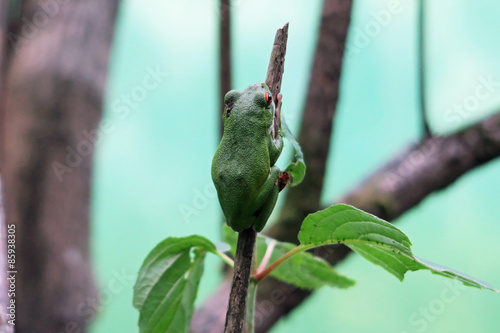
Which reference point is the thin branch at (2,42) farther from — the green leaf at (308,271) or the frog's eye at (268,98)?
the frog's eye at (268,98)

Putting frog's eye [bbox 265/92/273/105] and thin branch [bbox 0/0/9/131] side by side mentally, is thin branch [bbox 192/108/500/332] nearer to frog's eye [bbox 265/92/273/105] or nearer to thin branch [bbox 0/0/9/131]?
frog's eye [bbox 265/92/273/105]

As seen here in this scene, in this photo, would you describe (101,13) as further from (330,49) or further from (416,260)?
(416,260)

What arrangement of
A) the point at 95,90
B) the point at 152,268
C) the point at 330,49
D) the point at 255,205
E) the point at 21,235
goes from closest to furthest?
the point at 255,205 < the point at 152,268 < the point at 330,49 < the point at 21,235 < the point at 95,90

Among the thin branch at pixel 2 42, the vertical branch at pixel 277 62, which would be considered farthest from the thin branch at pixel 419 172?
the thin branch at pixel 2 42

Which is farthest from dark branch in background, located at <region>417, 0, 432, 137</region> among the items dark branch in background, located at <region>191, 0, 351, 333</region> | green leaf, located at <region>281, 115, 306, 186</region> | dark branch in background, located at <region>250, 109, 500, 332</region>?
green leaf, located at <region>281, 115, 306, 186</region>

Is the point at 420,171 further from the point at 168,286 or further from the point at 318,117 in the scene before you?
the point at 168,286

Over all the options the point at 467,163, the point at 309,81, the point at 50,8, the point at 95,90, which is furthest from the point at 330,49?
the point at 50,8
